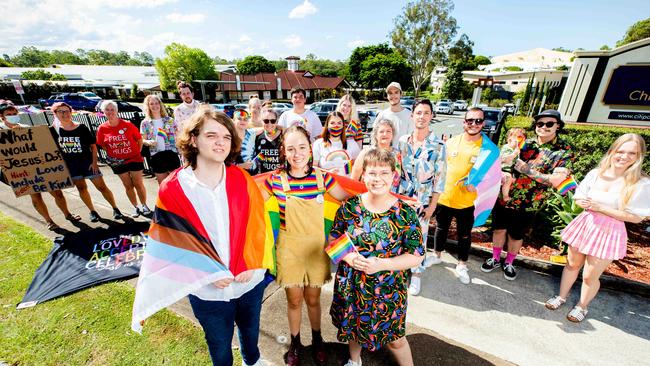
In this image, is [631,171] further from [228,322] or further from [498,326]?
[228,322]

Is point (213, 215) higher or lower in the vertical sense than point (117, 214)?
higher

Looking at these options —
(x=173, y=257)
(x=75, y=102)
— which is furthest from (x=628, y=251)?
(x=75, y=102)

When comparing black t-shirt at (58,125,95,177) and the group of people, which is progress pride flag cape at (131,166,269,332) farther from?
black t-shirt at (58,125,95,177)

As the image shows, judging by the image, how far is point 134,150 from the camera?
186 inches

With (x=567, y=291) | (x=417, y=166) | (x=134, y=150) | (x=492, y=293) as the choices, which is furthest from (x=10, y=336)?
(x=567, y=291)

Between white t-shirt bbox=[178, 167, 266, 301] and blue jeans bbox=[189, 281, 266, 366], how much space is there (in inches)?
3.3

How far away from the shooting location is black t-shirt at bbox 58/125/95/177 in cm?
453

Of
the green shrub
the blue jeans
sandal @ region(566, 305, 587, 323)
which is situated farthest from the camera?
the green shrub

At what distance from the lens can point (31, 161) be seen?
4363 mm

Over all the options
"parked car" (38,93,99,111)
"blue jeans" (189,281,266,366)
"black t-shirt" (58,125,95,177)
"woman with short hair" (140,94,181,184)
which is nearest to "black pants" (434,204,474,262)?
"blue jeans" (189,281,266,366)

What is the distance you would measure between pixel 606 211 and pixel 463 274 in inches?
62.3

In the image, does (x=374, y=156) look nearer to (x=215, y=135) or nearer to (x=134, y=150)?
(x=215, y=135)

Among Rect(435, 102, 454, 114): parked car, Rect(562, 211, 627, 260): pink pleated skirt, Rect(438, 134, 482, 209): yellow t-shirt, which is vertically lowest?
Rect(435, 102, 454, 114): parked car

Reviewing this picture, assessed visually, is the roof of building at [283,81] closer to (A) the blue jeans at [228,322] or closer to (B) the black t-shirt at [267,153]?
(B) the black t-shirt at [267,153]
